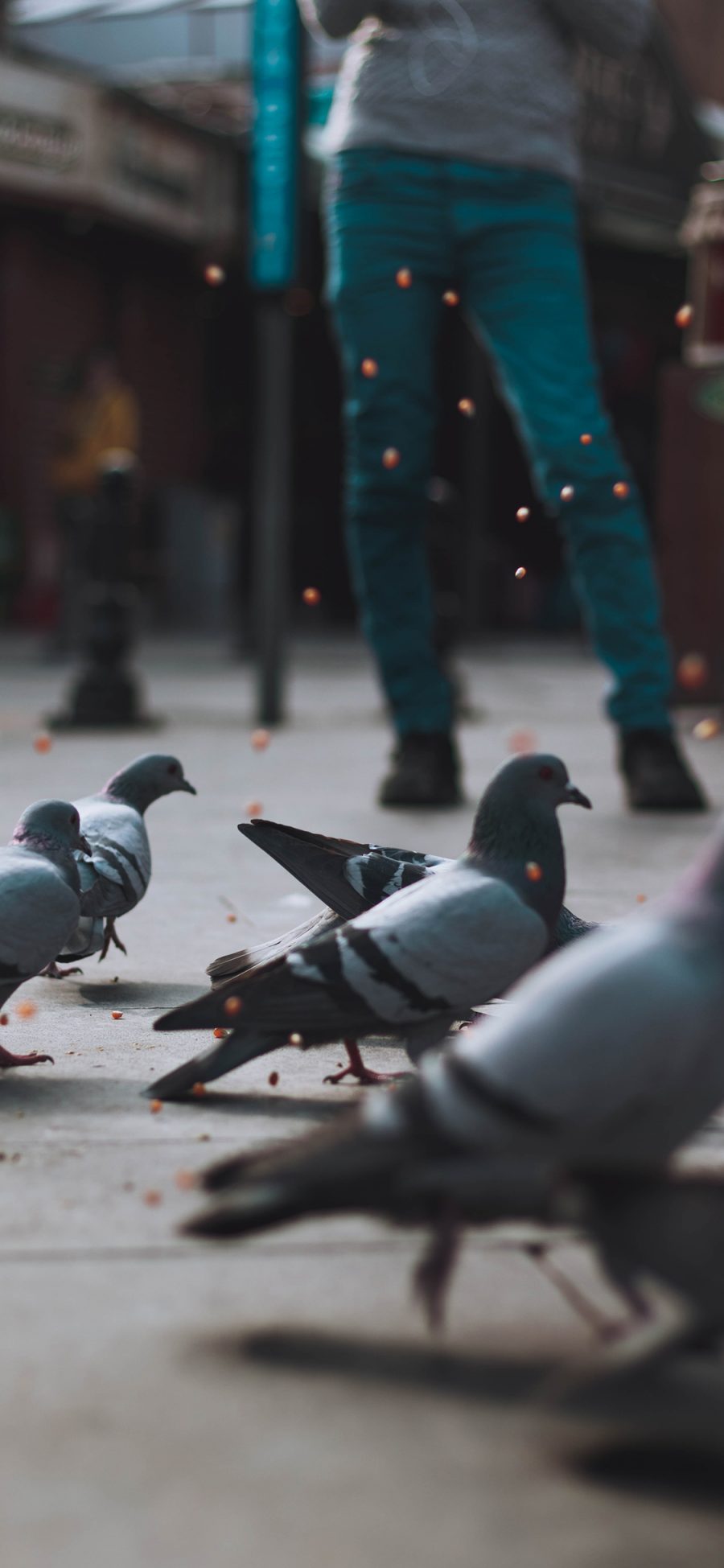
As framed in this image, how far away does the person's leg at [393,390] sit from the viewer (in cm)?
478

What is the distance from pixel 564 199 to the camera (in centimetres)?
491

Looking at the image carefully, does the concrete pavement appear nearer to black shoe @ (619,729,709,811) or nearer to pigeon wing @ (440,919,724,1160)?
pigeon wing @ (440,919,724,1160)

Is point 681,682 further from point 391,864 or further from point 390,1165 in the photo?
point 390,1165

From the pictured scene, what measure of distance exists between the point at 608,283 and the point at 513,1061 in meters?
21.0

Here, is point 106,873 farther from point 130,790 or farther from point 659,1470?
point 659,1470

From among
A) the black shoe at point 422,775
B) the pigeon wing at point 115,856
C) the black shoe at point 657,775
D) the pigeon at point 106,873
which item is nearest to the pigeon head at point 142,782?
the pigeon at point 106,873

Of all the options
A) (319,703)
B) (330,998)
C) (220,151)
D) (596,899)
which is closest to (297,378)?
(220,151)

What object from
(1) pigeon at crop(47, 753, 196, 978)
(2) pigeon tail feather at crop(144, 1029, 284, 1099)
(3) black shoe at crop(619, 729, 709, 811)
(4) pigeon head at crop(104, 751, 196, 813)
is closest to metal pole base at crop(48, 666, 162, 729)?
(3) black shoe at crop(619, 729, 709, 811)

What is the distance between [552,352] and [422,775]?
1.15 meters

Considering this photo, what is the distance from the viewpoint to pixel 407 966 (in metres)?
2.23

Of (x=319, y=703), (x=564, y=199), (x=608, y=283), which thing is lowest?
(x=319, y=703)

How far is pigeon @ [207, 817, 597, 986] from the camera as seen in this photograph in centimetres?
266

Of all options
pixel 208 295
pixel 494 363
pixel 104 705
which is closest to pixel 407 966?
pixel 494 363

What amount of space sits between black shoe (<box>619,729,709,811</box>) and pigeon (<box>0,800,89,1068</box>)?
8.56 feet
